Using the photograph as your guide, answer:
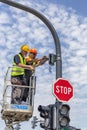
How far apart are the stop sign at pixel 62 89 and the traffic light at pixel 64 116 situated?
0.38 meters

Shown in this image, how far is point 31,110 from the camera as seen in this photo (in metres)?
11.2

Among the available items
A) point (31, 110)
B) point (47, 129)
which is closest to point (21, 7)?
point (31, 110)

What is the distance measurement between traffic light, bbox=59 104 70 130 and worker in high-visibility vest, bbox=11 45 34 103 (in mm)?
2731

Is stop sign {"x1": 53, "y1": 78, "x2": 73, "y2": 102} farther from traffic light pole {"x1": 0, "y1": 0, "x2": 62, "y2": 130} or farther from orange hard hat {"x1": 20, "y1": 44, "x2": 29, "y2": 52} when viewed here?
orange hard hat {"x1": 20, "y1": 44, "x2": 29, "y2": 52}

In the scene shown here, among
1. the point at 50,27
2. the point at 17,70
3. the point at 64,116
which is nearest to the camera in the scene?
the point at 64,116

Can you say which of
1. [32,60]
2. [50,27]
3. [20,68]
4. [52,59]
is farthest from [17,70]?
[50,27]

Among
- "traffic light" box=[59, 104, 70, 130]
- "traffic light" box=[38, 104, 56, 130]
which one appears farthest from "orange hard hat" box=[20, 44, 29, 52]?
"traffic light" box=[59, 104, 70, 130]

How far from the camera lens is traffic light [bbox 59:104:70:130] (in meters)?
8.45

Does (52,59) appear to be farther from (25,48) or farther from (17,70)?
(17,70)

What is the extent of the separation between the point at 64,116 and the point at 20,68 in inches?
122

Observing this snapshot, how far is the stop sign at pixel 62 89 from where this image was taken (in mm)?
8969

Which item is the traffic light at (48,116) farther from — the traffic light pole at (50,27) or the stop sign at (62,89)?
the traffic light pole at (50,27)

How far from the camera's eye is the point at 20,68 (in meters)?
11.2

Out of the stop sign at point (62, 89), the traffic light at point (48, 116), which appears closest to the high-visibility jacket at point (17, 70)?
the stop sign at point (62, 89)
